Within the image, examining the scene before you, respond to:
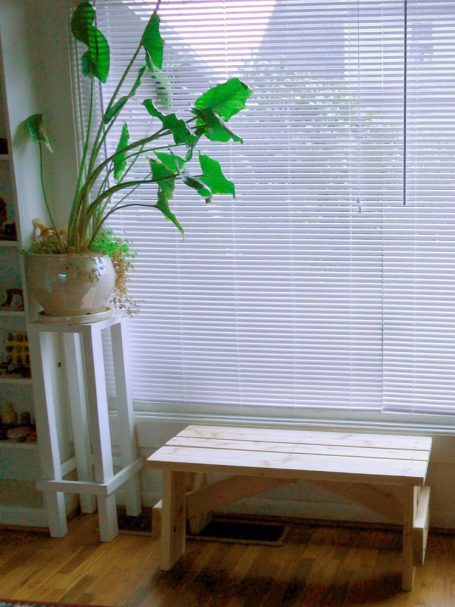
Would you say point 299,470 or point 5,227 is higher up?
point 5,227

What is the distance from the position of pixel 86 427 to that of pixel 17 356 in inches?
17.7

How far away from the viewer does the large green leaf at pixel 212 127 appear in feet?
8.90

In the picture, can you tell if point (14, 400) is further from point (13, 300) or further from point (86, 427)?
point (13, 300)

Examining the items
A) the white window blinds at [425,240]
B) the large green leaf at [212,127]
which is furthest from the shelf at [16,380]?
the white window blinds at [425,240]

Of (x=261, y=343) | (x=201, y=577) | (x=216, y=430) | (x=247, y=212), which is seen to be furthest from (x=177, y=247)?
(x=201, y=577)

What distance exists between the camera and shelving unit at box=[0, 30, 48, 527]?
10.3 ft

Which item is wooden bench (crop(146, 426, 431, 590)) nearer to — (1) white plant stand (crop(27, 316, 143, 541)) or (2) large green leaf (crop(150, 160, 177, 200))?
(1) white plant stand (crop(27, 316, 143, 541))

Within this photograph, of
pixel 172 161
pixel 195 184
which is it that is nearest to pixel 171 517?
pixel 195 184

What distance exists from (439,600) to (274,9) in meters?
2.21

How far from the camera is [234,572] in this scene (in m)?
2.82

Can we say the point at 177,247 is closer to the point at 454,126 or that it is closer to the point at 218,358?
the point at 218,358

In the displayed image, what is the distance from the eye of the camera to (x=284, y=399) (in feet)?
10.6

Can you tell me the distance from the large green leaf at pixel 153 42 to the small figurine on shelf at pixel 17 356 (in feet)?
4.15

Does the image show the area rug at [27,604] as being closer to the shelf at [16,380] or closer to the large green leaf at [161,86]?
the shelf at [16,380]
